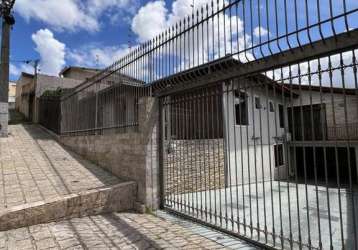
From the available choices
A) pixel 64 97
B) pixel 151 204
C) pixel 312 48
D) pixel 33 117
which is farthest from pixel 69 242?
pixel 33 117

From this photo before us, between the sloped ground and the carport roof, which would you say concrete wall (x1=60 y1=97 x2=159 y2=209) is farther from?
the carport roof

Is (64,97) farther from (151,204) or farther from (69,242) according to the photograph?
(69,242)

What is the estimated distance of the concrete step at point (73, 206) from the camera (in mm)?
4722

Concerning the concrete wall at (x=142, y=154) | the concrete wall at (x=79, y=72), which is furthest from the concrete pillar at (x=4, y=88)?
the concrete wall at (x=79, y=72)

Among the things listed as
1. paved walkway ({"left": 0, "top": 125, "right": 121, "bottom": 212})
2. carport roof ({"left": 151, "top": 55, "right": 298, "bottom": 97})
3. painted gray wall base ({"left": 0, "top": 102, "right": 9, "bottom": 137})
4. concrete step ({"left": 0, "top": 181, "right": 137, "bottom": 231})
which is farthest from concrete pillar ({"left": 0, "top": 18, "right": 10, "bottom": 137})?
carport roof ({"left": 151, "top": 55, "right": 298, "bottom": 97})

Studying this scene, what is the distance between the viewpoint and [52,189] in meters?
5.99

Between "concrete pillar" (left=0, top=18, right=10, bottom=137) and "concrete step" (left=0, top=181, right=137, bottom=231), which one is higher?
"concrete pillar" (left=0, top=18, right=10, bottom=137)

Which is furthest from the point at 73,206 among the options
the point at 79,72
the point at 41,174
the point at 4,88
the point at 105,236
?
the point at 79,72

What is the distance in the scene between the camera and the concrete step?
15.5 ft

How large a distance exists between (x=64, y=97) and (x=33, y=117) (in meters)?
8.13

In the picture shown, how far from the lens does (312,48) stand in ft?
11.0

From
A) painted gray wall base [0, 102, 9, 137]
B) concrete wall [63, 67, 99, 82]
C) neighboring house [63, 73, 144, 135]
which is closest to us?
neighboring house [63, 73, 144, 135]

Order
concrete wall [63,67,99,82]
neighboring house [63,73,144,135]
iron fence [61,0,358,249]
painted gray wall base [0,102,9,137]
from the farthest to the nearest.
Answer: concrete wall [63,67,99,82]
painted gray wall base [0,102,9,137]
neighboring house [63,73,144,135]
iron fence [61,0,358,249]

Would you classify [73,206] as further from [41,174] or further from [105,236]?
[41,174]
